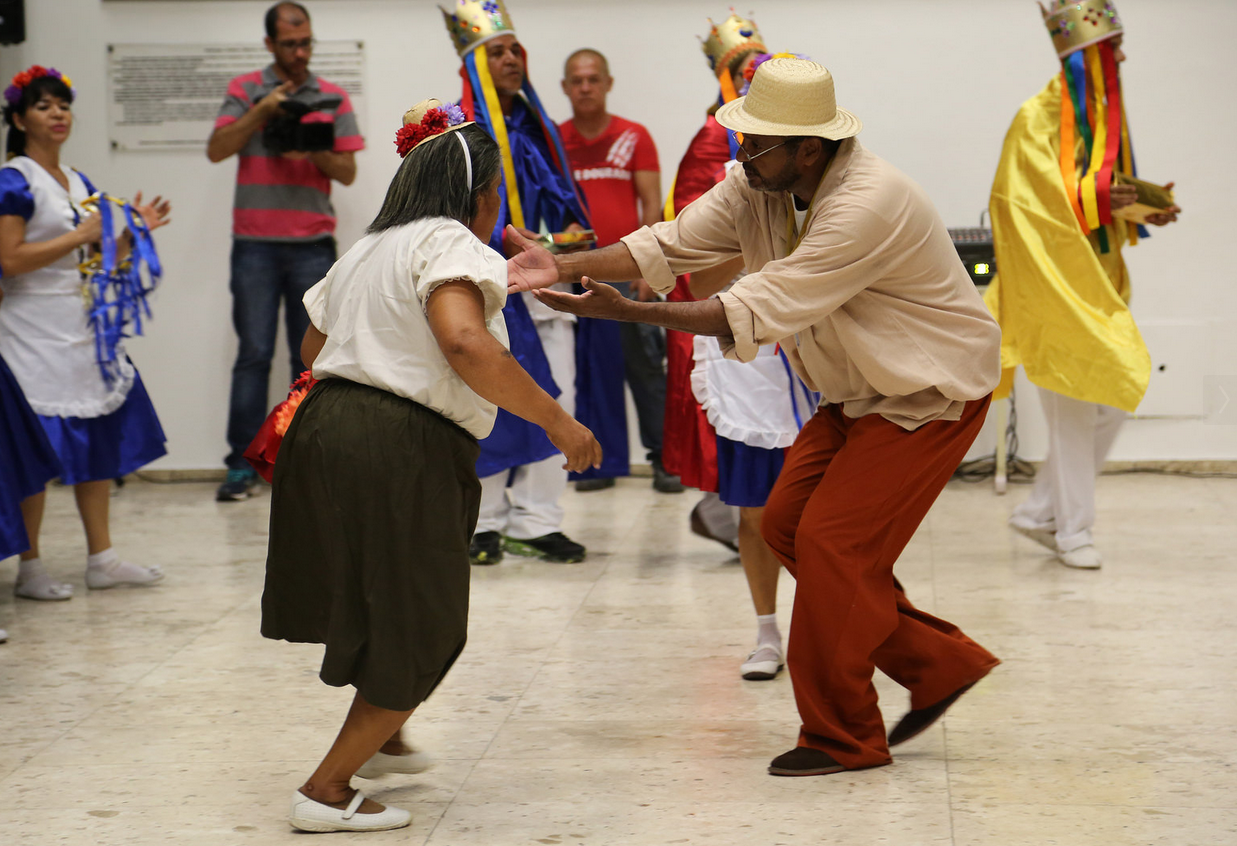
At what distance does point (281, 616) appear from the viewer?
250 centimetres

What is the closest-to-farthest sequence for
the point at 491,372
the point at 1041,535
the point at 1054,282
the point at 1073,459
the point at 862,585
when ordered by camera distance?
the point at 491,372, the point at 862,585, the point at 1054,282, the point at 1073,459, the point at 1041,535

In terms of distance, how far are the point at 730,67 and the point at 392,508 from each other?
2.36 metres

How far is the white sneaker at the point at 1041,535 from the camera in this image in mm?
4676

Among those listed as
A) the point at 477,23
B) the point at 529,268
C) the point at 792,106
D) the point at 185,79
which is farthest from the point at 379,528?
the point at 185,79

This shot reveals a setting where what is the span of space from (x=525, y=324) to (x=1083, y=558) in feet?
6.70

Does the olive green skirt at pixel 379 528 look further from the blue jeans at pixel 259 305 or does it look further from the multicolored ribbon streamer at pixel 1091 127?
the blue jeans at pixel 259 305

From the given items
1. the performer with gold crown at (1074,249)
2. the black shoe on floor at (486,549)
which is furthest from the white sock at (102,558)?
the performer with gold crown at (1074,249)

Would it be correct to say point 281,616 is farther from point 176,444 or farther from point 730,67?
point 176,444

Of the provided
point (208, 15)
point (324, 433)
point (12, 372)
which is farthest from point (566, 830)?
point (208, 15)

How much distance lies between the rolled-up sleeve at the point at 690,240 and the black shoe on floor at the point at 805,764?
1035mm

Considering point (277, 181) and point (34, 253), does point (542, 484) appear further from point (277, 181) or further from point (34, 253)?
point (277, 181)

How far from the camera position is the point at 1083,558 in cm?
448

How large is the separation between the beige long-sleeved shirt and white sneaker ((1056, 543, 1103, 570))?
189cm

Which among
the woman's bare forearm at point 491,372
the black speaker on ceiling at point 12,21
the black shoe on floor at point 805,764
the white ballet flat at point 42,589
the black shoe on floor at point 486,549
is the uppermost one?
the black speaker on ceiling at point 12,21
